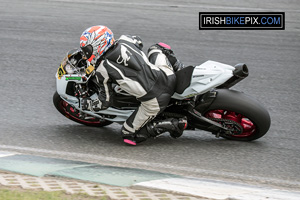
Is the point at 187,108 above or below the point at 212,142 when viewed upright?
above

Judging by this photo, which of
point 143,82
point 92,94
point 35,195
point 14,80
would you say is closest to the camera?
point 35,195

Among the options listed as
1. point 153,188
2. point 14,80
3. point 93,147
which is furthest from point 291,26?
point 153,188

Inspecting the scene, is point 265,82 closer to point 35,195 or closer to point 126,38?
point 126,38

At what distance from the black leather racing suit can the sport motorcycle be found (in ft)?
0.48

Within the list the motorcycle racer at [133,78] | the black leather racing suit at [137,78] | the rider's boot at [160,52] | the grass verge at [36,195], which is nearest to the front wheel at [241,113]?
the motorcycle racer at [133,78]

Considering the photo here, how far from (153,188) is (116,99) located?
6.34 feet

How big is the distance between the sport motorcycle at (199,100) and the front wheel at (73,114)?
0.04 m

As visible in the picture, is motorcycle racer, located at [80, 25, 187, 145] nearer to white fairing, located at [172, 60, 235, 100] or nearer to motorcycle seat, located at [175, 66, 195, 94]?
motorcycle seat, located at [175, 66, 195, 94]

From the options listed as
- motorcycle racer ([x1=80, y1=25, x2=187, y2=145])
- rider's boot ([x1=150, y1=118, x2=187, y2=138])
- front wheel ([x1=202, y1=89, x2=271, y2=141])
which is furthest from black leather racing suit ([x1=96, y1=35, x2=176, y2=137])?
front wheel ([x1=202, y1=89, x2=271, y2=141])

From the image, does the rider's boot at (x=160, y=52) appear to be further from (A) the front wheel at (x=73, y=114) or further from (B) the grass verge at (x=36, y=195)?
(B) the grass verge at (x=36, y=195)

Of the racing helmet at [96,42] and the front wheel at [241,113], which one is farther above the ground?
the racing helmet at [96,42]

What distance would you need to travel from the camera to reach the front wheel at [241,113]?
621 cm

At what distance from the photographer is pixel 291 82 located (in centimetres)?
909

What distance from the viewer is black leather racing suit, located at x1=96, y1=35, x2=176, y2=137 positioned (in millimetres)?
6152
